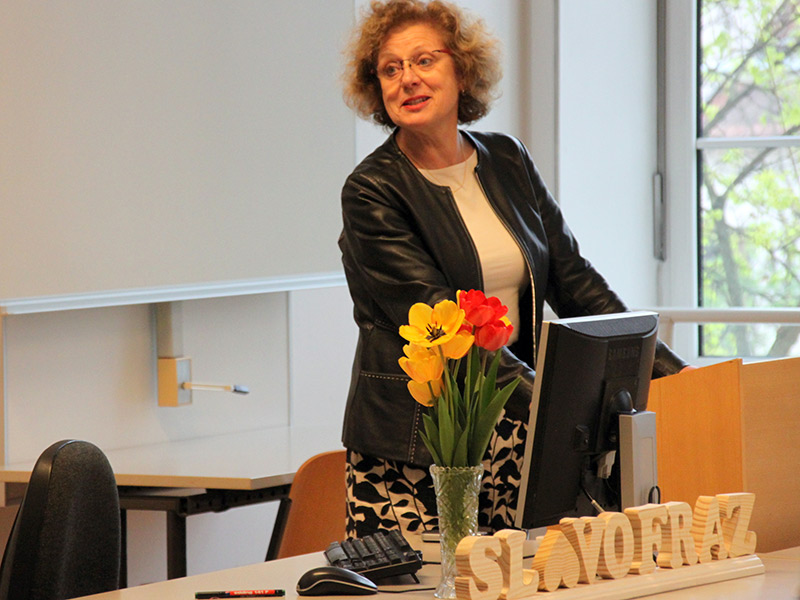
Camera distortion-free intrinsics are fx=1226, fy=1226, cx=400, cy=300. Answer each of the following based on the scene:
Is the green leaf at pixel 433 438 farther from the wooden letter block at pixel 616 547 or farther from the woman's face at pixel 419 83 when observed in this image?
the woman's face at pixel 419 83

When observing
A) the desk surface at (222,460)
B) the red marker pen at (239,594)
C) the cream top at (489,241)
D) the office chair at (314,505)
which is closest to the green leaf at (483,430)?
the red marker pen at (239,594)

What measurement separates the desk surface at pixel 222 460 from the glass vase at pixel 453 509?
4.37 ft

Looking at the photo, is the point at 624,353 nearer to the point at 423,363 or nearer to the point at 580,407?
the point at 580,407

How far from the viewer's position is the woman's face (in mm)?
2297

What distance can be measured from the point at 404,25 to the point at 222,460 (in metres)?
1.36

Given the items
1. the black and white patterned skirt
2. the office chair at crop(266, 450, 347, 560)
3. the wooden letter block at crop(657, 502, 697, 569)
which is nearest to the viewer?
the wooden letter block at crop(657, 502, 697, 569)

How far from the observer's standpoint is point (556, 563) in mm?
1625

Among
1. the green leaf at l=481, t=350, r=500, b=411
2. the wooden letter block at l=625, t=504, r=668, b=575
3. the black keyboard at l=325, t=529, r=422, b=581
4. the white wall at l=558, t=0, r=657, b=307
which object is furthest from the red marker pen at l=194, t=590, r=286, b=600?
the white wall at l=558, t=0, r=657, b=307

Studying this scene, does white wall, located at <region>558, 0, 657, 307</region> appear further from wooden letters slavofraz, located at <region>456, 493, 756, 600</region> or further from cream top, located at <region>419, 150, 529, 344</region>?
wooden letters slavofraz, located at <region>456, 493, 756, 600</region>

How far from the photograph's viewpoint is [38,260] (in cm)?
306

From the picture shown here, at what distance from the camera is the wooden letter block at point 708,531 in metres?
1.79

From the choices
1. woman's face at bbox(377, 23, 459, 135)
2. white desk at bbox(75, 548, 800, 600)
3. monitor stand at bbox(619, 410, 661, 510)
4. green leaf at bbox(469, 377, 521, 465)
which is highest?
woman's face at bbox(377, 23, 459, 135)

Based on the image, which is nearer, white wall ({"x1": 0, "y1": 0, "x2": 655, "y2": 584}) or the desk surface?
the desk surface

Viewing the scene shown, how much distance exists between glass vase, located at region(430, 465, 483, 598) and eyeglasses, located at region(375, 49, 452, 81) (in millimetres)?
944
